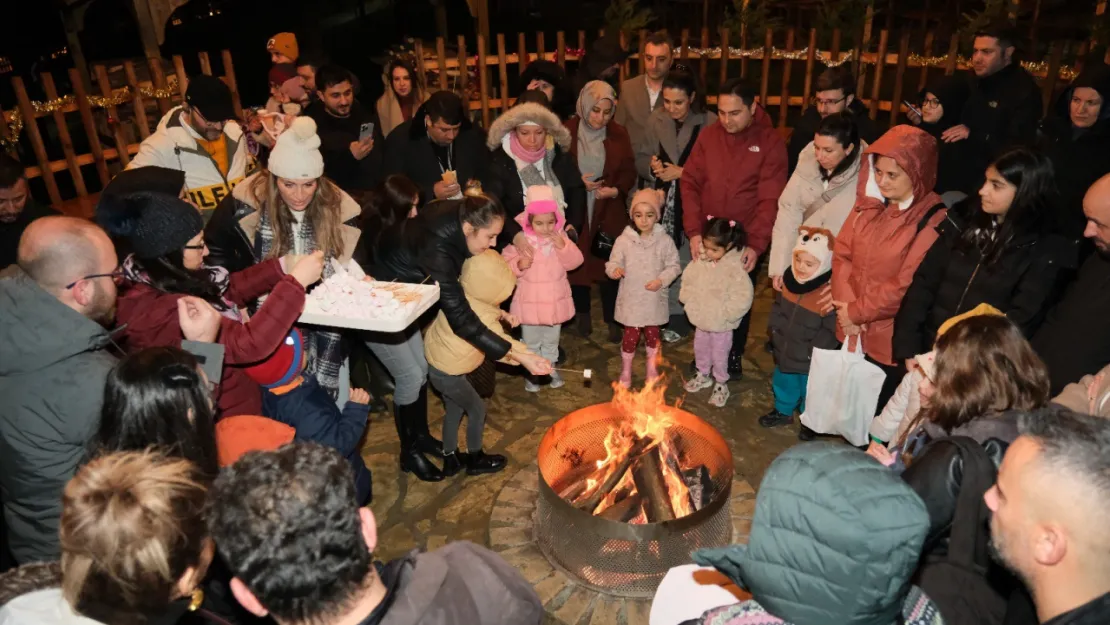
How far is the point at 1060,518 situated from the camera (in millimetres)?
2143

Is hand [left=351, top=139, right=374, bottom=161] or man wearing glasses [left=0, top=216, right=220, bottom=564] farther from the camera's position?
hand [left=351, top=139, right=374, bottom=161]

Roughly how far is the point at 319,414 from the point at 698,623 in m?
2.42

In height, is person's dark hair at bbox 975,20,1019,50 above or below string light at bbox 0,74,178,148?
above

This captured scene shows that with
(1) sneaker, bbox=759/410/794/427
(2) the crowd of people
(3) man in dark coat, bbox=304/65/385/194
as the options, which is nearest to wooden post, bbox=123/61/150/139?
(2) the crowd of people

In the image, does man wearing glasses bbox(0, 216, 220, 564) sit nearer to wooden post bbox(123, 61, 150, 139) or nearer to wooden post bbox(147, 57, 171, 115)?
wooden post bbox(123, 61, 150, 139)

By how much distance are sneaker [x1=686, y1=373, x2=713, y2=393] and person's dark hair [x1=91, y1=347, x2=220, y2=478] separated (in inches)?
167

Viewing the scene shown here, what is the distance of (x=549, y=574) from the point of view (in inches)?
171

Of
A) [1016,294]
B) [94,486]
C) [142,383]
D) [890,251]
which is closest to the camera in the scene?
[94,486]

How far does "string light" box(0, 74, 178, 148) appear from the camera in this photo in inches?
283

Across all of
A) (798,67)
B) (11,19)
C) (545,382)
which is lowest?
(545,382)

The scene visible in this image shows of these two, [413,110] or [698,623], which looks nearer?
[698,623]

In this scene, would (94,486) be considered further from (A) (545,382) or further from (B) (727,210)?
(B) (727,210)

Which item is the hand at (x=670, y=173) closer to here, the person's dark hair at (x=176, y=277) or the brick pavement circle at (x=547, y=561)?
the brick pavement circle at (x=547, y=561)

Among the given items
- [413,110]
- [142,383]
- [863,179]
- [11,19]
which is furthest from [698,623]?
[11,19]
